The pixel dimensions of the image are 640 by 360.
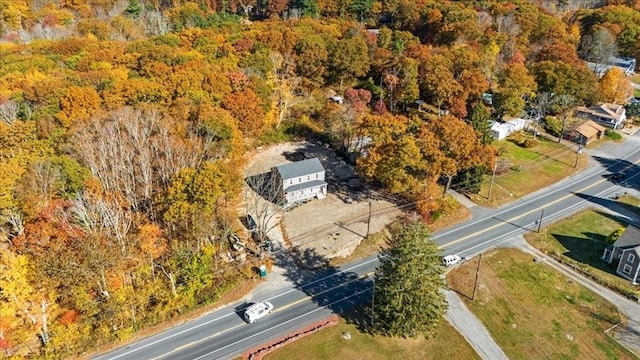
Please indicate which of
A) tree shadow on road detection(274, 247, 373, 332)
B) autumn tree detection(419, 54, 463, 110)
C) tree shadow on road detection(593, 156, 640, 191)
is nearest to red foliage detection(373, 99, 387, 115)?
autumn tree detection(419, 54, 463, 110)

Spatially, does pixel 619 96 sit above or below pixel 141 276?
above

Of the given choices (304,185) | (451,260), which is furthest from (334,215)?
(451,260)

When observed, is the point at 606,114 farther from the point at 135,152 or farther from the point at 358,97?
the point at 135,152

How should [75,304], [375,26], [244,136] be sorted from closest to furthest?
1. [75,304]
2. [244,136]
3. [375,26]

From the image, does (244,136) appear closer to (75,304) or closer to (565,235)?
(75,304)

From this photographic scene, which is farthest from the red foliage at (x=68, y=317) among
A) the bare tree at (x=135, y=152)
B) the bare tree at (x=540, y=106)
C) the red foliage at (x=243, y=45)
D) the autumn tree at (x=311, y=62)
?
the bare tree at (x=540, y=106)

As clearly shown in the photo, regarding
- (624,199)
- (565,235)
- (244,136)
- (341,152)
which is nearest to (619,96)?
(624,199)
